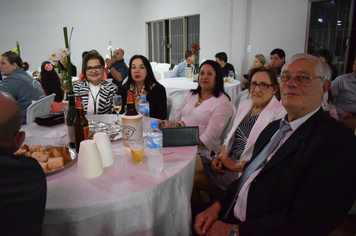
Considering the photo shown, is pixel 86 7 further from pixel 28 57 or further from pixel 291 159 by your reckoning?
Result: pixel 291 159

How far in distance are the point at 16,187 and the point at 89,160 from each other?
14.6 inches

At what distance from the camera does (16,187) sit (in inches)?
28.9

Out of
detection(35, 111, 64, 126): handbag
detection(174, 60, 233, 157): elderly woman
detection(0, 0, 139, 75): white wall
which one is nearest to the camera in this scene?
detection(35, 111, 64, 126): handbag

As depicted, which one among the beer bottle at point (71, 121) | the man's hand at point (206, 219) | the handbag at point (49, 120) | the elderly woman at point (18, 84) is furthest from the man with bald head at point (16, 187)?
the elderly woman at point (18, 84)

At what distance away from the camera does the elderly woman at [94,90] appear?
97.9 inches

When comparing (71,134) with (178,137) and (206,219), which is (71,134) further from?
(206,219)

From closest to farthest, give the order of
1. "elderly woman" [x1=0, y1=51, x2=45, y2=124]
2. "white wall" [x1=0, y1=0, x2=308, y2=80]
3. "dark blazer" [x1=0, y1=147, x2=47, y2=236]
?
"dark blazer" [x1=0, y1=147, x2=47, y2=236]
"elderly woman" [x1=0, y1=51, x2=45, y2=124]
"white wall" [x1=0, y1=0, x2=308, y2=80]

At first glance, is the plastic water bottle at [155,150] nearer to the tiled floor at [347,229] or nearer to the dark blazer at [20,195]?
the dark blazer at [20,195]

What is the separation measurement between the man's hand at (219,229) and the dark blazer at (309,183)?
0.10 meters

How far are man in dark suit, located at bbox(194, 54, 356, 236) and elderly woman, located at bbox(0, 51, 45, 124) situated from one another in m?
2.87

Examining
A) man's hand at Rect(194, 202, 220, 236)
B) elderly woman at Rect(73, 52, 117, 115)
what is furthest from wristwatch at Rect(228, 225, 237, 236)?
elderly woman at Rect(73, 52, 117, 115)

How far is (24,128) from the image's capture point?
1.89 m

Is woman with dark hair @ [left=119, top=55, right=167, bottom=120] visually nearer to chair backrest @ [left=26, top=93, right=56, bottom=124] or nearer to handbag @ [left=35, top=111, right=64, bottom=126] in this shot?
handbag @ [left=35, top=111, right=64, bottom=126]

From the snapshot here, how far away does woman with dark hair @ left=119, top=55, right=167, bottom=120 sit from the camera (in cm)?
257
